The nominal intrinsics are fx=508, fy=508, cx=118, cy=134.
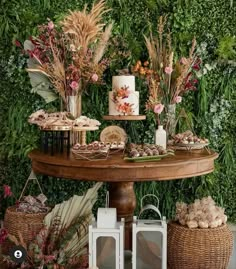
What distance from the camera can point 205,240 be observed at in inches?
128

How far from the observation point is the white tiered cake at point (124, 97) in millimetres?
A: 3412

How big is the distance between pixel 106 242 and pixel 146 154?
0.57 meters

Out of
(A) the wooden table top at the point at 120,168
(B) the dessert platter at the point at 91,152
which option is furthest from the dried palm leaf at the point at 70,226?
(B) the dessert platter at the point at 91,152

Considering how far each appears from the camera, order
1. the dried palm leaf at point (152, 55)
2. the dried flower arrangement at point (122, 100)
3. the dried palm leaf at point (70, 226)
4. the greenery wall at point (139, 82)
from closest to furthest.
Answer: the dried palm leaf at point (70, 226), the dried flower arrangement at point (122, 100), the dried palm leaf at point (152, 55), the greenery wall at point (139, 82)

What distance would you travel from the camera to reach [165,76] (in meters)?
3.72

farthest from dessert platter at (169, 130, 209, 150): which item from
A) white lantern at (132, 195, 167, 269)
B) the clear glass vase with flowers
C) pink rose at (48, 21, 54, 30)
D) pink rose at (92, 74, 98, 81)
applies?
pink rose at (48, 21, 54, 30)

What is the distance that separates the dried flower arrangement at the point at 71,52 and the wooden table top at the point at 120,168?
0.71 m

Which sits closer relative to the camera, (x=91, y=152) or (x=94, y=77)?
(x=91, y=152)

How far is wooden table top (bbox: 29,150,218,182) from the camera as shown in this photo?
2.80 m

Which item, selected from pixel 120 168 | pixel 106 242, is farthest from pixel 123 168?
pixel 106 242

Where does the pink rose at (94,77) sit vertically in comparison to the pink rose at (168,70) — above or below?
below

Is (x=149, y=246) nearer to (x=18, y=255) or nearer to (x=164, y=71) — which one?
(x=18, y=255)

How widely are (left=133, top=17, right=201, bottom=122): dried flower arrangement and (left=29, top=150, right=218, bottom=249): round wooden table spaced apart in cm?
55

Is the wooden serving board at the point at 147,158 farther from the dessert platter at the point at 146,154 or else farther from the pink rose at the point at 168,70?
the pink rose at the point at 168,70
